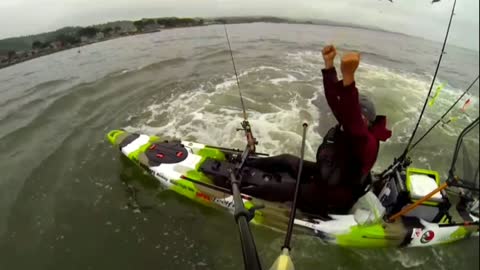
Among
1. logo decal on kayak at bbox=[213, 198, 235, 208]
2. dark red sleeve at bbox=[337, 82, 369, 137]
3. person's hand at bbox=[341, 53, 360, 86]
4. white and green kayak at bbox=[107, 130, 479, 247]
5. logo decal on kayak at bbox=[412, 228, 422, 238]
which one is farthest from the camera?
logo decal on kayak at bbox=[213, 198, 235, 208]

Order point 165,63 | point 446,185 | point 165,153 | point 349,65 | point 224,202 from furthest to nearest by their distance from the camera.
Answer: point 165,63
point 165,153
point 224,202
point 446,185
point 349,65

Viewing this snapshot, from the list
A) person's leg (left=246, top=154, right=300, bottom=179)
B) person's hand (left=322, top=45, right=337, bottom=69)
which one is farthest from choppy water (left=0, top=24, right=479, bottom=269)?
person's leg (left=246, top=154, right=300, bottom=179)

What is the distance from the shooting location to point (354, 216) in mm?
4684

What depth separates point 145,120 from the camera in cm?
910

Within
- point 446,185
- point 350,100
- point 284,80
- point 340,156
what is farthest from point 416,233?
point 284,80

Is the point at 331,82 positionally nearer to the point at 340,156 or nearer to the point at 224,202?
the point at 340,156

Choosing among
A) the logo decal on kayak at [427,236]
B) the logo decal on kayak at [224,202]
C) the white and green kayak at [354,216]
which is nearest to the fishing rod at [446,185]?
the white and green kayak at [354,216]

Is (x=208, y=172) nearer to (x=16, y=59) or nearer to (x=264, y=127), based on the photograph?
(x=264, y=127)

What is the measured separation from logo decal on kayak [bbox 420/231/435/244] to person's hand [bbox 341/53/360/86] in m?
3.16

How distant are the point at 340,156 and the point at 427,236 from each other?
2.09 m

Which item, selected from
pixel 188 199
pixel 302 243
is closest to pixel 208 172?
pixel 188 199

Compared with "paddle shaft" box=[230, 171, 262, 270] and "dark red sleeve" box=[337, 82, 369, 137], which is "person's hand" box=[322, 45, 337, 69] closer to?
"dark red sleeve" box=[337, 82, 369, 137]

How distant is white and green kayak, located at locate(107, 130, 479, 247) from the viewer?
439 cm

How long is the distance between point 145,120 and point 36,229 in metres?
4.55
